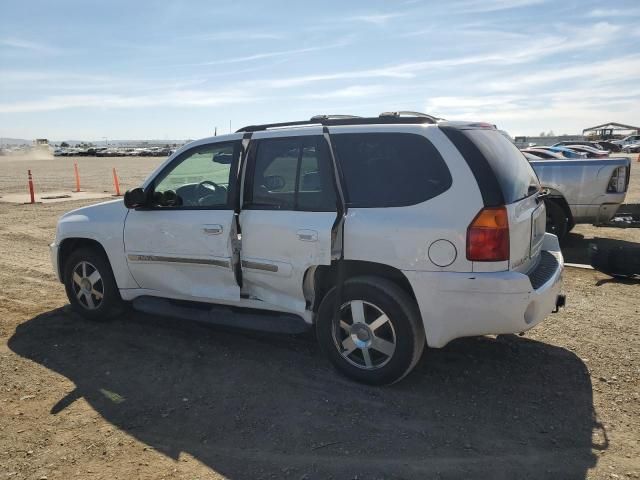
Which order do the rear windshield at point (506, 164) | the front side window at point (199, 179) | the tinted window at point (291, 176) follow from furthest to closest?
the front side window at point (199, 179), the tinted window at point (291, 176), the rear windshield at point (506, 164)

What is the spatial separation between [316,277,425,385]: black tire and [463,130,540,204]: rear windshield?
1.00m

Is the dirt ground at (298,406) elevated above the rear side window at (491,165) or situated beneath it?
situated beneath

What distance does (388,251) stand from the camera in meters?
3.69

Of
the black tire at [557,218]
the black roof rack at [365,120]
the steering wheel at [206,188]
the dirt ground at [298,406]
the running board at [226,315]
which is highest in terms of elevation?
the black roof rack at [365,120]

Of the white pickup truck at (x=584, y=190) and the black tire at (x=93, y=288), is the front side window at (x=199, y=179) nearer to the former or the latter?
the black tire at (x=93, y=288)

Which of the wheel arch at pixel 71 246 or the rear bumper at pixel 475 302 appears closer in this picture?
the rear bumper at pixel 475 302

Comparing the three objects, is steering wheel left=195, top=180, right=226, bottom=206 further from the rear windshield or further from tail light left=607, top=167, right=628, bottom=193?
tail light left=607, top=167, right=628, bottom=193

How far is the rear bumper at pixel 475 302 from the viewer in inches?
137

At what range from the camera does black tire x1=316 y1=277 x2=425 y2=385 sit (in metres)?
3.72

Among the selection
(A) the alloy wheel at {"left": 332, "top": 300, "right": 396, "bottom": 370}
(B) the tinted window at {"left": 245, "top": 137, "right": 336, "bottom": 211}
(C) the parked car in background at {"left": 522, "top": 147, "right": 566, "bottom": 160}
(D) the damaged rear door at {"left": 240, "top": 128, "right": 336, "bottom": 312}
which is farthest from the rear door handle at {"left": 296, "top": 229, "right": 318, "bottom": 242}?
(C) the parked car in background at {"left": 522, "top": 147, "right": 566, "bottom": 160}

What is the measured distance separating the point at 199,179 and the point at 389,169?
6.08ft

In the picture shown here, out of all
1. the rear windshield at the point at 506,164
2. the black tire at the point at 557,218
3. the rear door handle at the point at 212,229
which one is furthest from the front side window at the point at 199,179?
the black tire at the point at 557,218

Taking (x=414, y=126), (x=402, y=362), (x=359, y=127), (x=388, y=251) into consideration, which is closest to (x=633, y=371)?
(x=402, y=362)

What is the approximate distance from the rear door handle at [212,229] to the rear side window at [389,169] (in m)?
1.18
